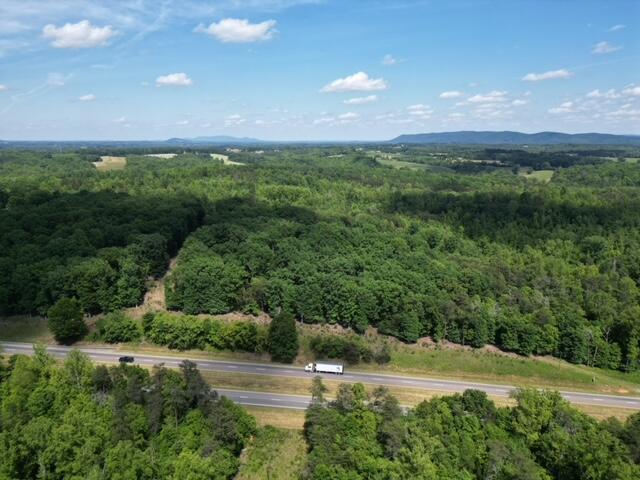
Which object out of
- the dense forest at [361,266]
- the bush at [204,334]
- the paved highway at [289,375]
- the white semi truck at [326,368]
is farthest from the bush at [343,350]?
the dense forest at [361,266]

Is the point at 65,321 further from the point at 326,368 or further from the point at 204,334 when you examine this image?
the point at 326,368

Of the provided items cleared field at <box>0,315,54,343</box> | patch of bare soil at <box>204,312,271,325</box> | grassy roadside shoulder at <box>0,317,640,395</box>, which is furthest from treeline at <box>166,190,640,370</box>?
cleared field at <box>0,315,54,343</box>

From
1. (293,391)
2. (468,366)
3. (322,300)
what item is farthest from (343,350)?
(468,366)

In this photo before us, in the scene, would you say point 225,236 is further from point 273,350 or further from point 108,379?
point 108,379

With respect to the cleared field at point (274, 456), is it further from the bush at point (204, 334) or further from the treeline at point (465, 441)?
the bush at point (204, 334)

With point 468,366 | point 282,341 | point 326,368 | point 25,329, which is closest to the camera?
point 326,368

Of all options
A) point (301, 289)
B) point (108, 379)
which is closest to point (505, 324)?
point (301, 289)
